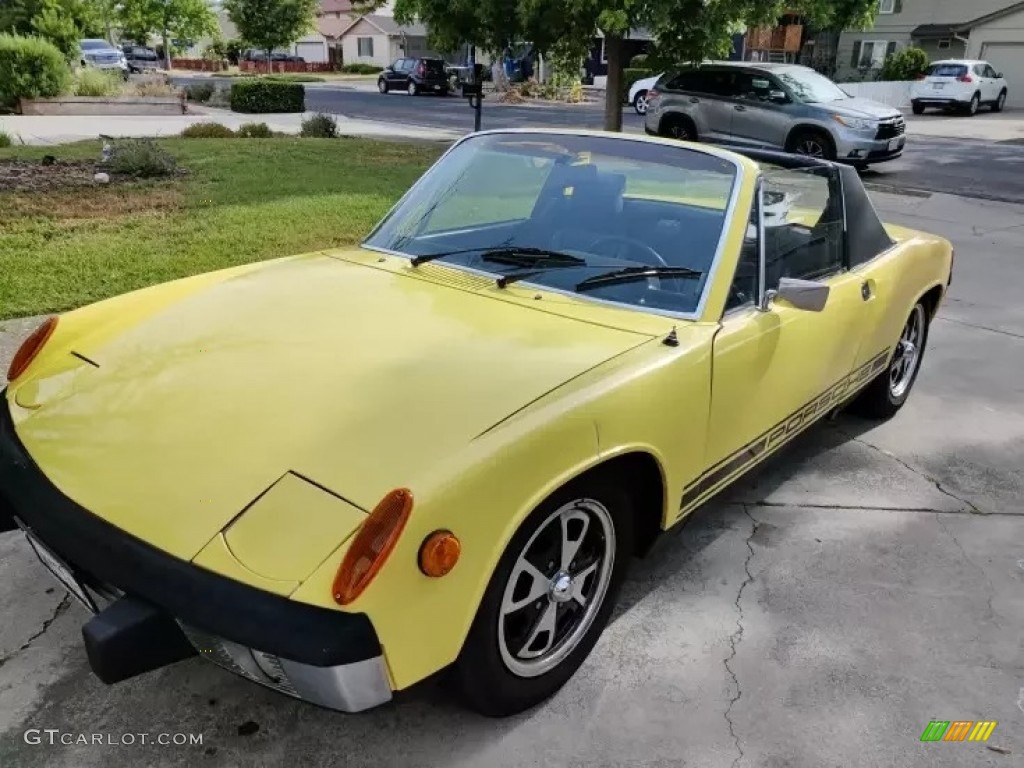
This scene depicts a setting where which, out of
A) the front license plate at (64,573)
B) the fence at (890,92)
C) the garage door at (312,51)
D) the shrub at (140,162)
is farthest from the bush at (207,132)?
the garage door at (312,51)

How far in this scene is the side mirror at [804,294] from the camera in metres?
2.84

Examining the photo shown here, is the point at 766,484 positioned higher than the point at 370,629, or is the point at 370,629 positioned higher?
the point at 370,629

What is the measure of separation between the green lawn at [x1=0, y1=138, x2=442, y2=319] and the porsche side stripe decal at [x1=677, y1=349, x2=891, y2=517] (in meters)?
4.58

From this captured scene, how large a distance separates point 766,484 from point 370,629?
8.27ft

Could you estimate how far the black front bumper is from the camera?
5.82 feet

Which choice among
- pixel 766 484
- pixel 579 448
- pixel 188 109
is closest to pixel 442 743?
pixel 579 448

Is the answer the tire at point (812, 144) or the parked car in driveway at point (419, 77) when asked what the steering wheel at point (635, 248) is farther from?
the parked car in driveway at point (419, 77)

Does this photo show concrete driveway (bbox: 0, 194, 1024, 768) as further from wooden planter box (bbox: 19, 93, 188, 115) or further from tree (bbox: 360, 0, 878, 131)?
wooden planter box (bbox: 19, 93, 188, 115)

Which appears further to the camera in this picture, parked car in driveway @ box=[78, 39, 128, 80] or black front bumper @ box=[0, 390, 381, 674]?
parked car in driveway @ box=[78, 39, 128, 80]

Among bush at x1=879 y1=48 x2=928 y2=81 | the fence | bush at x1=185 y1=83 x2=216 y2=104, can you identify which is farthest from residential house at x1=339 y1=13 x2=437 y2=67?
the fence

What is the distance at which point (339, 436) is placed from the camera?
209 cm

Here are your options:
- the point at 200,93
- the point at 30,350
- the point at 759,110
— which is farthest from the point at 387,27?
the point at 30,350

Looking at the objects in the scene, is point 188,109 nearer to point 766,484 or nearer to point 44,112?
point 44,112

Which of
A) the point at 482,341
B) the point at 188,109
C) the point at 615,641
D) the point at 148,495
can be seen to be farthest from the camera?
the point at 188,109
